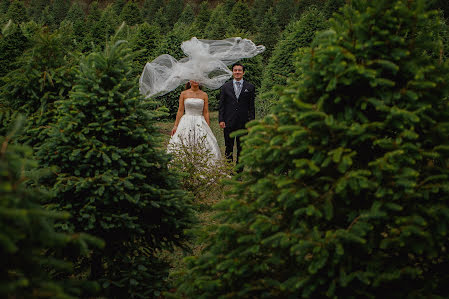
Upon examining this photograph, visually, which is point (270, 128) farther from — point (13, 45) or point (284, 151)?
point (13, 45)

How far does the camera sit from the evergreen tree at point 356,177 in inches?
98.7

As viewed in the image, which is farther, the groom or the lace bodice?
the lace bodice

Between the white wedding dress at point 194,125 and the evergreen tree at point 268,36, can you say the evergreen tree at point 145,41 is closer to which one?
the evergreen tree at point 268,36

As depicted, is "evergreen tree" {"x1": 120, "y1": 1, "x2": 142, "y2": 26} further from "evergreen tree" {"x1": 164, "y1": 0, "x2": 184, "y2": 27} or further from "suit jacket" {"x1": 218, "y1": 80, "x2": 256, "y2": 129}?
"suit jacket" {"x1": 218, "y1": 80, "x2": 256, "y2": 129}

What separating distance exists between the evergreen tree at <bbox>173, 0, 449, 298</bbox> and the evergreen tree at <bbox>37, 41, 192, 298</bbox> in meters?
1.20

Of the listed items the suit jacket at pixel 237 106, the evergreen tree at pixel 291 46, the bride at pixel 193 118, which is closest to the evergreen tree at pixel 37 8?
the evergreen tree at pixel 291 46

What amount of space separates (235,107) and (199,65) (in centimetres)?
119

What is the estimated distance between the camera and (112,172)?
143 inches

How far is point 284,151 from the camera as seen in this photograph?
2.79 meters

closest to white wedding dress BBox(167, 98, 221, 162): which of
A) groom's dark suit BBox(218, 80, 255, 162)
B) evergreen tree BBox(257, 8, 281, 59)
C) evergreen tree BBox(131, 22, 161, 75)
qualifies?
groom's dark suit BBox(218, 80, 255, 162)

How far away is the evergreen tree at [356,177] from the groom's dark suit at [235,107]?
16.9 feet

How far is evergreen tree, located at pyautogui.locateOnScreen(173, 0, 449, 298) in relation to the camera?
8.22 feet

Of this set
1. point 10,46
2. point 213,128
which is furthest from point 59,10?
point 10,46

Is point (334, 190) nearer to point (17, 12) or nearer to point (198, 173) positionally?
point (198, 173)
